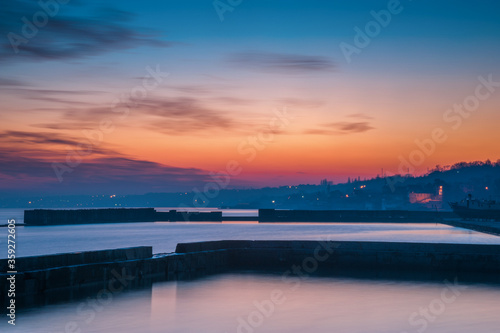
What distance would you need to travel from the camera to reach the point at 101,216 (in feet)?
495

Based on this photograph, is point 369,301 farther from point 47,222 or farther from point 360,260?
point 47,222

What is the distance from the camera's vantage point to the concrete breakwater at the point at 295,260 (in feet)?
79.0

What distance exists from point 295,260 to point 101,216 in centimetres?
12516

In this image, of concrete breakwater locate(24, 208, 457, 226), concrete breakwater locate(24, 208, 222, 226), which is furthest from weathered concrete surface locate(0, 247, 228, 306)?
concrete breakwater locate(24, 208, 457, 226)

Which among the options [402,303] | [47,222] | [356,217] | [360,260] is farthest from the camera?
[356,217]

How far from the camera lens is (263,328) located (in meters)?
16.0

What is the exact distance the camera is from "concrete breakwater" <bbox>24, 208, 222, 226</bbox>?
13500 centimetres

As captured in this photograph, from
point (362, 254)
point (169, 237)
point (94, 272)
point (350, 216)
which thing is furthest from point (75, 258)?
point (350, 216)

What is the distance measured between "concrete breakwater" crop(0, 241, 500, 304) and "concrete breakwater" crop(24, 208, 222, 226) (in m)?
111

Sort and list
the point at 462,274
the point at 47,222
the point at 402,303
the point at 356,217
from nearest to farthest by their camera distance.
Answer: the point at 402,303 < the point at 462,274 < the point at 47,222 < the point at 356,217

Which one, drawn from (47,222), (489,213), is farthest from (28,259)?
(47,222)

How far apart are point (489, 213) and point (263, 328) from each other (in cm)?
10326

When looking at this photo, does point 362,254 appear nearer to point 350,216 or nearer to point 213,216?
point 213,216

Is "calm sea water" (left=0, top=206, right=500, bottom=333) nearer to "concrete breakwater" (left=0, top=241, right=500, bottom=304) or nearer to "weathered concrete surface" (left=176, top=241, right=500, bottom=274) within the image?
"concrete breakwater" (left=0, top=241, right=500, bottom=304)
